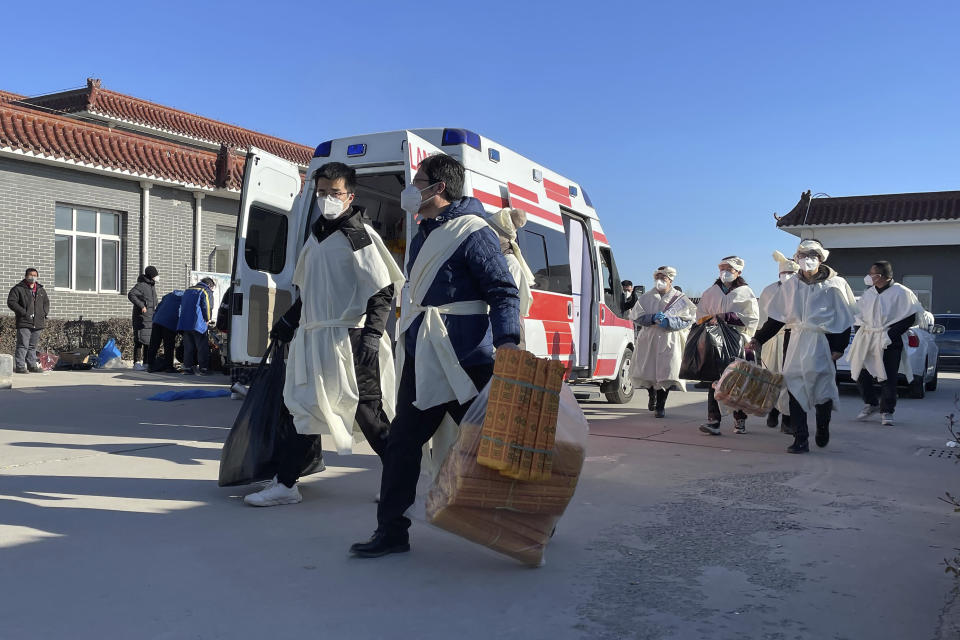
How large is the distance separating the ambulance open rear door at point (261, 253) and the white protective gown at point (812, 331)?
471 centimetres

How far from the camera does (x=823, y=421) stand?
7.92 meters

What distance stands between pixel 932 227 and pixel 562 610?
2640 cm

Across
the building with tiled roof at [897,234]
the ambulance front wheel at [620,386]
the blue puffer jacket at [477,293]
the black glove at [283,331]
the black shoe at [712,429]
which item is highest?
the building with tiled roof at [897,234]

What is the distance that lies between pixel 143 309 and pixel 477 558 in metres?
12.5

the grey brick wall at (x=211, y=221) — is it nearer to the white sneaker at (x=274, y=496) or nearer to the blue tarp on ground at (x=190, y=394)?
the blue tarp on ground at (x=190, y=394)

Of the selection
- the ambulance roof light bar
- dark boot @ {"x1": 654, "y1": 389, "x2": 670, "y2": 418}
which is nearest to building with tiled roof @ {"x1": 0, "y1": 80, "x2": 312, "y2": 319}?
dark boot @ {"x1": 654, "y1": 389, "x2": 670, "y2": 418}

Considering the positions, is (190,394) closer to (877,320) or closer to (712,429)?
(712,429)

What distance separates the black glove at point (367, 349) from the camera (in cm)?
500

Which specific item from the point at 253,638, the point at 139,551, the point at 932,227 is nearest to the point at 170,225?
the point at 139,551

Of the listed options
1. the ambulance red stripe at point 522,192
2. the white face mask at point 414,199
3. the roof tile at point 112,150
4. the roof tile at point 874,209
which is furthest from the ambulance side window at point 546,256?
the roof tile at point 874,209

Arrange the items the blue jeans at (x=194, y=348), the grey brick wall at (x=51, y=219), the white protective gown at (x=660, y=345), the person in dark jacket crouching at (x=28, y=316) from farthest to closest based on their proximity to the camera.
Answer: the grey brick wall at (x=51, y=219), the blue jeans at (x=194, y=348), the person in dark jacket crouching at (x=28, y=316), the white protective gown at (x=660, y=345)

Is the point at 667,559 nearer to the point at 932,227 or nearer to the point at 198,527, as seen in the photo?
the point at 198,527

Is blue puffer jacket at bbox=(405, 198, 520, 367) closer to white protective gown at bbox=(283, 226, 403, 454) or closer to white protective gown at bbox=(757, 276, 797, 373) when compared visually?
white protective gown at bbox=(283, 226, 403, 454)

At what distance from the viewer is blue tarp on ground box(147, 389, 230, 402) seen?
10.3 metres
